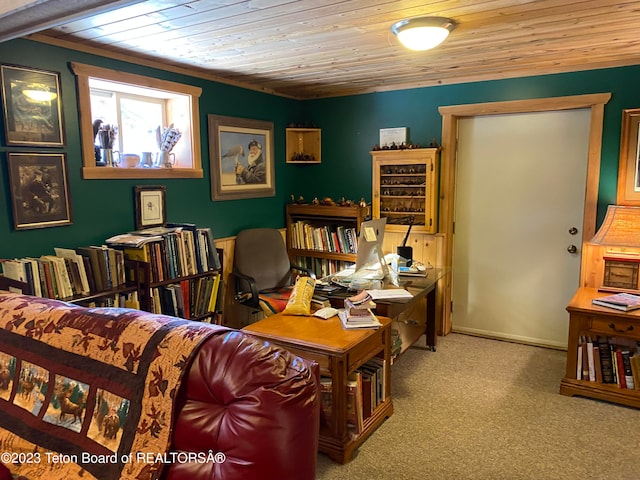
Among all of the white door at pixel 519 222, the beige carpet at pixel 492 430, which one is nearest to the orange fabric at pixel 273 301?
the beige carpet at pixel 492 430

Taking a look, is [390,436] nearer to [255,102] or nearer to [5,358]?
[5,358]

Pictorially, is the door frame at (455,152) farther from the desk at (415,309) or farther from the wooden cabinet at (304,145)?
the wooden cabinet at (304,145)

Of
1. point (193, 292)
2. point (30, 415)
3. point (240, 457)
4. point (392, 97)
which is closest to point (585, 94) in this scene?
point (392, 97)

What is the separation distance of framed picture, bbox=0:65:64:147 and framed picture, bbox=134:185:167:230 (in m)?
0.62

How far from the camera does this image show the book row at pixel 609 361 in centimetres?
292

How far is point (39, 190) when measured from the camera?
104 inches

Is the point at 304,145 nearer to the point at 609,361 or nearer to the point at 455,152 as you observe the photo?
the point at 455,152

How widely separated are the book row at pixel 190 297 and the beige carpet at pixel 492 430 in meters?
1.44

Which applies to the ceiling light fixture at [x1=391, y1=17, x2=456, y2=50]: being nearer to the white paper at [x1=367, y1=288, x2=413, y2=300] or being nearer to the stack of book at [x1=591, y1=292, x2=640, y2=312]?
the white paper at [x1=367, y1=288, x2=413, y2=300]

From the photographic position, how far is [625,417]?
2799 millimetres

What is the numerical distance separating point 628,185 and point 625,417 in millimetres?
1618

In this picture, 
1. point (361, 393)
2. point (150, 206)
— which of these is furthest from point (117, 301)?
point (361, 393)

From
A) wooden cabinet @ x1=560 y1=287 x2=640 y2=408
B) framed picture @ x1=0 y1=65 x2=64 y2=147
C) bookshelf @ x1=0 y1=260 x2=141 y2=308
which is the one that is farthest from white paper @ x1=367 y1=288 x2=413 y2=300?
framed picture @ x1=0 y1=65 x2=64 y2=147

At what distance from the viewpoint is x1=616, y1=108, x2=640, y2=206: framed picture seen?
330 cm
